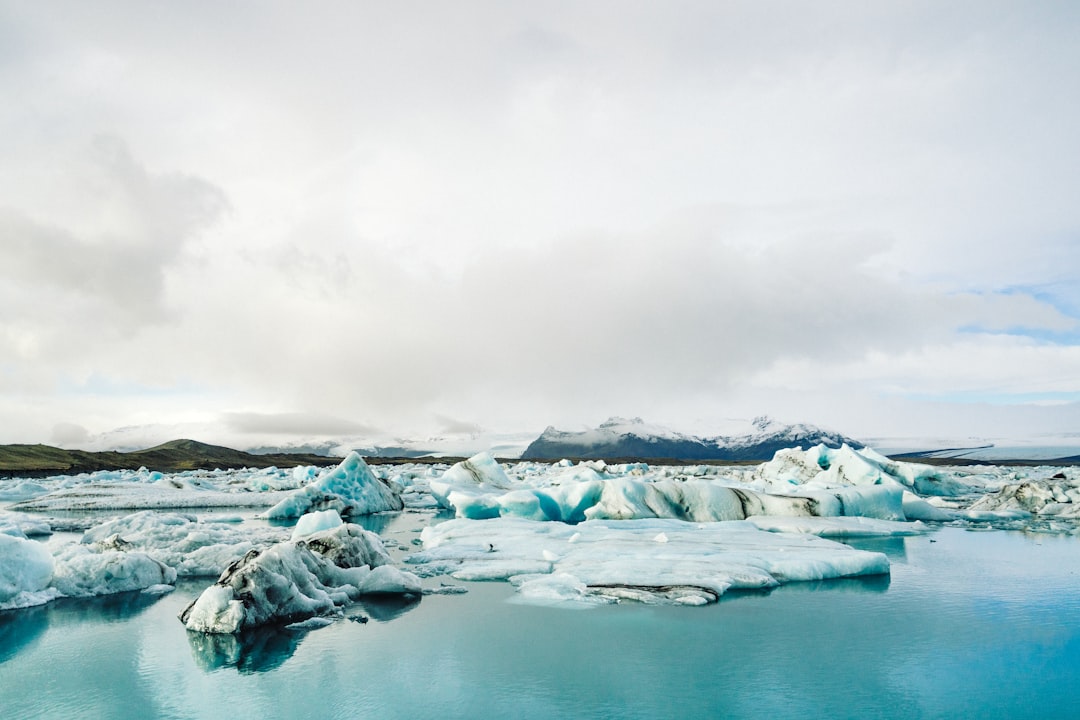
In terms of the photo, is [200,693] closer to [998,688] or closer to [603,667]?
[603,667]

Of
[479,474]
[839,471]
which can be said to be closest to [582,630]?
[479,474]

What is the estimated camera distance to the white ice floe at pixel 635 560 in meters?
7.91

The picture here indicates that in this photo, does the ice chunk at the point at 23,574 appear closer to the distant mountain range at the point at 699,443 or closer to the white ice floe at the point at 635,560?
the white ice floe at the point at 635,560

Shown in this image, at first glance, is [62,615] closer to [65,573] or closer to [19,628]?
[19,628]

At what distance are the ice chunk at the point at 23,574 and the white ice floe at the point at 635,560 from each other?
15.0 feet

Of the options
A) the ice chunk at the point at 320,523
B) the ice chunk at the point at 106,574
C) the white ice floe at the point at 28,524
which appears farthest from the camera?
the white ice floe at the point at 28,524

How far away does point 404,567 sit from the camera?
9.94 meters

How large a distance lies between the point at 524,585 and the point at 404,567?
2603mm

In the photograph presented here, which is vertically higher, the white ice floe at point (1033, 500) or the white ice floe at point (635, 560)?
the white ice floe at point (635, 560)

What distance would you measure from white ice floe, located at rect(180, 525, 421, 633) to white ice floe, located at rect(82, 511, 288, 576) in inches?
50.3

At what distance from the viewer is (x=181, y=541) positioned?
412 inches

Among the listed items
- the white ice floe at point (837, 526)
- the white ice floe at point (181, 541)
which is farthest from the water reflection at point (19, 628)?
the white ice floe at point (837, 526)

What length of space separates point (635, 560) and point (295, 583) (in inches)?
174

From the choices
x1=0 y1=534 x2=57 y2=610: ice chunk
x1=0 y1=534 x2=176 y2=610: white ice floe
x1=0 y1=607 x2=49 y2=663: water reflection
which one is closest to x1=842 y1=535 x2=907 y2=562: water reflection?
x1=0 y1=534 x2=176 y2=610: white ice floe
